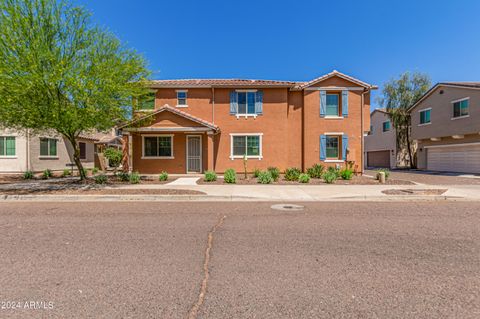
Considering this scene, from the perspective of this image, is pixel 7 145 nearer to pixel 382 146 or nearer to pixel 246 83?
pixel 246 83

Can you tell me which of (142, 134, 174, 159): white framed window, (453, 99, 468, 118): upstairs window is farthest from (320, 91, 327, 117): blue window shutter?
(453, 99, 468, 118): upstairs window

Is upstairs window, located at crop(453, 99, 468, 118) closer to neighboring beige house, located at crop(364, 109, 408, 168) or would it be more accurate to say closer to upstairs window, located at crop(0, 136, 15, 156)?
neighboring beige house, located at crop(364, 109, 408, 168)

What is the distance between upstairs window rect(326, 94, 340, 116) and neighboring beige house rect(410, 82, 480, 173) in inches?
450

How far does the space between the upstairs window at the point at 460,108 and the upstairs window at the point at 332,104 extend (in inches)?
464

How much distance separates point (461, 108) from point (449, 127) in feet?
5.68

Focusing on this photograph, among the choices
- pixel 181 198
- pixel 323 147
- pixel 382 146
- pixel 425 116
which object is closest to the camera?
pixel 181 198

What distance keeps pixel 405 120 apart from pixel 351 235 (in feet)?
92.2

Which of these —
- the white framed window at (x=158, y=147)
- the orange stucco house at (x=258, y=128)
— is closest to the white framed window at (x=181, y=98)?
the orange stucco house at (x=258, y=128)

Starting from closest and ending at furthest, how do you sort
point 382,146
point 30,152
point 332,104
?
point 332,104, point 30,152, point 382,146

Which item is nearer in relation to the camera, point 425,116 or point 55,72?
point 55,72

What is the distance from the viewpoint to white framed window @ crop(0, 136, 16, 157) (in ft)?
58.7

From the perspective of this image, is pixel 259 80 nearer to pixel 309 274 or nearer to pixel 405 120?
pixel 309 274

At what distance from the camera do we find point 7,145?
58.9 ft

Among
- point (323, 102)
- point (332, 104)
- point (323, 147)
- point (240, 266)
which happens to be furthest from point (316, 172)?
point (240, 266)
